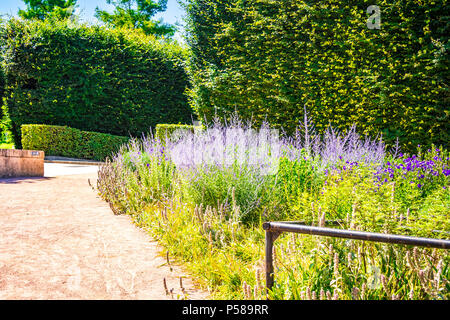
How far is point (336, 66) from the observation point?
26.7ft

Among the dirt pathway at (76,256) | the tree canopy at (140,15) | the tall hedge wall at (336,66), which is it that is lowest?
the dirt pathway at (76,256)

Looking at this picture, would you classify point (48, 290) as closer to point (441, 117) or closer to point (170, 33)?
point (441, 117)

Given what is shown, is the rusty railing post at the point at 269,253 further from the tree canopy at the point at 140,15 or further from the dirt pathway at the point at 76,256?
the tree canopy at the point at 140,15

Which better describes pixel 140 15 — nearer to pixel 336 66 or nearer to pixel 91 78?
pixel 91 78

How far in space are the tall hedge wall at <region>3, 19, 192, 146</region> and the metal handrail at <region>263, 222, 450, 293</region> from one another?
13188 mm

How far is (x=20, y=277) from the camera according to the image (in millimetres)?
2717

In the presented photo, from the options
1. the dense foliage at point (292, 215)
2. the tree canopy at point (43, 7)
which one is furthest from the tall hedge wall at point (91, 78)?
the tree canopy at point (43, 7)

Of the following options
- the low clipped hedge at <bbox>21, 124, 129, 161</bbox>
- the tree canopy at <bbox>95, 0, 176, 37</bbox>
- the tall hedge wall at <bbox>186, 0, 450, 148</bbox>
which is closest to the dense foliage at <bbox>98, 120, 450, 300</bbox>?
the tall hedge wall at <bbox>186, 0, 450, 148</bbox>

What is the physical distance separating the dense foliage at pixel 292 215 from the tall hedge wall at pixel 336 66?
1692 mm

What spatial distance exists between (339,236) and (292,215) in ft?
6.62

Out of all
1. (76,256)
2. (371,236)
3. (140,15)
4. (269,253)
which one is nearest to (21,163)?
(76,256)

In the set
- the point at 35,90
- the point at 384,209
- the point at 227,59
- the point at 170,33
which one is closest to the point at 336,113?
the point at 227,59

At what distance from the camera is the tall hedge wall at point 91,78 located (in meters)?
13.4

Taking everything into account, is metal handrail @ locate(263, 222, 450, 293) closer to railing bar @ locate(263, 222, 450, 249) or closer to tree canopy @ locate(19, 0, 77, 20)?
railing bar @ locate(263, 222, 450, 249)
